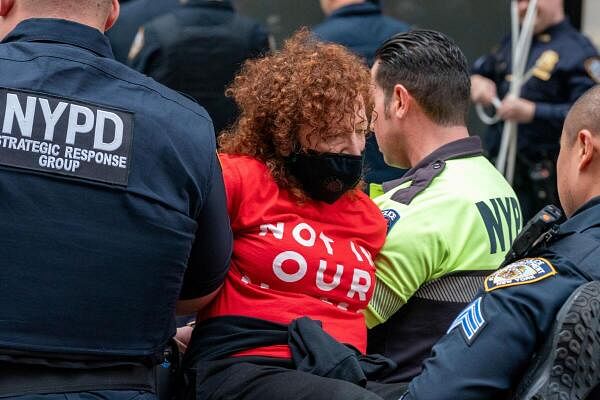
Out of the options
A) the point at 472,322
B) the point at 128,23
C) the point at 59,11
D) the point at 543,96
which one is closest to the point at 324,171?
the point at 472,322

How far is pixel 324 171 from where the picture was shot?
2658 millimetres

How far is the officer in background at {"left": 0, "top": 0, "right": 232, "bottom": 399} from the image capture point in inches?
86.1

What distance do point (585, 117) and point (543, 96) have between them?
323 cm

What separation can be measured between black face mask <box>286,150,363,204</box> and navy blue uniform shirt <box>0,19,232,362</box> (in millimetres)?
314

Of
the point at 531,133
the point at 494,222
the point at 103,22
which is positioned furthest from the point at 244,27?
the point at 103,22

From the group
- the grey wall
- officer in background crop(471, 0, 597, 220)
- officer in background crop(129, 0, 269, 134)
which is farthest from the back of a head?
the grey wall

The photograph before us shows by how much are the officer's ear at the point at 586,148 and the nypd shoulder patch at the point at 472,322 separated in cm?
43

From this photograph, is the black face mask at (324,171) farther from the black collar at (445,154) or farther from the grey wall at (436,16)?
the grey wall at (436,16)

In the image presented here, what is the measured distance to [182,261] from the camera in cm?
236

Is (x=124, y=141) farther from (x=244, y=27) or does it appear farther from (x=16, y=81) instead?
(x=244, y=27)

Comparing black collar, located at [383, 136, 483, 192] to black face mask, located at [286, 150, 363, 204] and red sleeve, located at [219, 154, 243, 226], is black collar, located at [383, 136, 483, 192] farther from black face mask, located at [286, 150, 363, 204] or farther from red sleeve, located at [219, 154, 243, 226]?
red sleeve, located at [219, 154, 243, 226]

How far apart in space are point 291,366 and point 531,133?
354 centimetres

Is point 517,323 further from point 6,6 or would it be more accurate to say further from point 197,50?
point 197,50

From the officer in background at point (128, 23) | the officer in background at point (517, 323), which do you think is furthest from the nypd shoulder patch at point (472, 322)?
the officer in background at point (128, 23)
